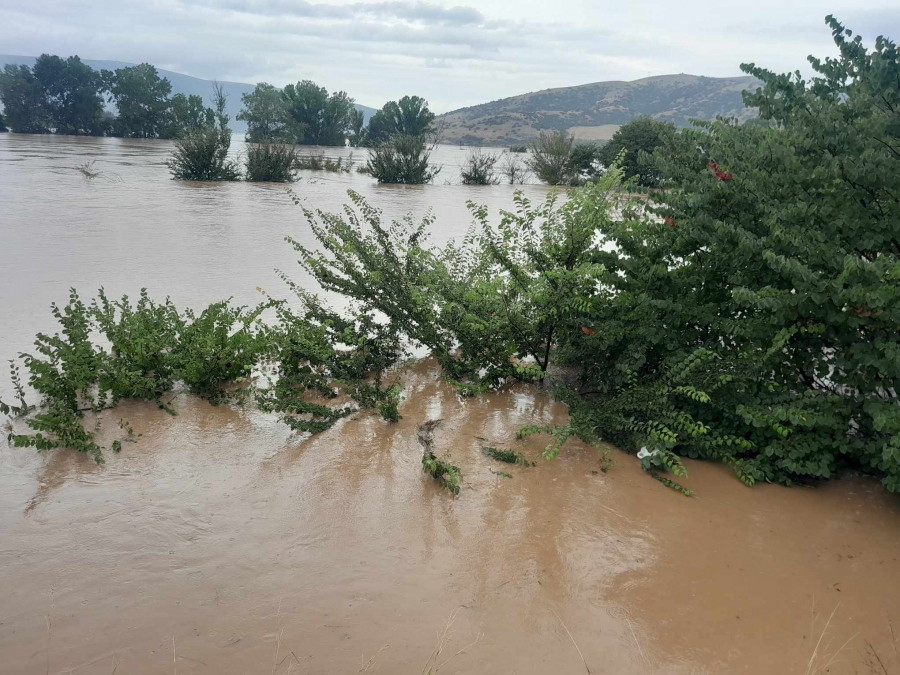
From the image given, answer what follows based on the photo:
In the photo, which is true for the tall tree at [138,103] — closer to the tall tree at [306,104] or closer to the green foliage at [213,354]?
the tall tree at [306,104]

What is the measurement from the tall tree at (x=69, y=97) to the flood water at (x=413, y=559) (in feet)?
114

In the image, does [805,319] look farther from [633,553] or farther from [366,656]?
[366,656]

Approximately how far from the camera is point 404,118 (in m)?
35.9

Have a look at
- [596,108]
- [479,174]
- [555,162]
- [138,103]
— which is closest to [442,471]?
[479,174]

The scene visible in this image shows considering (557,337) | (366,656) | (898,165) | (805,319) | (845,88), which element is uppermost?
(845,88)

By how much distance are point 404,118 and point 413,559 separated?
116 ft

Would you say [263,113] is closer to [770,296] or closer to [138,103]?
[138,103]

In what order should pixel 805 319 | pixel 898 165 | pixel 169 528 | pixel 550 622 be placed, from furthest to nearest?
pixel 805 319 → pixel 898 165 → pixel 169 528 → pixel 550 622

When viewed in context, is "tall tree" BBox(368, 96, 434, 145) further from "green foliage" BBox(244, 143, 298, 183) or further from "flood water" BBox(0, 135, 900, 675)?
"flood water" BBox(0, 135, 900, 675)

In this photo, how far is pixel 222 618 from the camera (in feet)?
8.32

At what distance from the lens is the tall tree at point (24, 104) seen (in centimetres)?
3219

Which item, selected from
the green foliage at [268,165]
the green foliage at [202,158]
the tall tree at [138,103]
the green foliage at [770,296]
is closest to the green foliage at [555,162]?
the green foliage at [268,165]

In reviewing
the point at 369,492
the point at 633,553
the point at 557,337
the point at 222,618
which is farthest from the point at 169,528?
the point at 557,337

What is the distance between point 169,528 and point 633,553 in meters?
2.20
